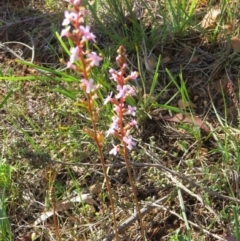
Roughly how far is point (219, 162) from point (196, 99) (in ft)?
1.26

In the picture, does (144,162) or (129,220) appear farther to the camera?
(144,162)

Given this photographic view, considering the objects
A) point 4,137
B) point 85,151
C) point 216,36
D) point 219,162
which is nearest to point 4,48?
point 4,137

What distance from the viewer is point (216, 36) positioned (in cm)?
277

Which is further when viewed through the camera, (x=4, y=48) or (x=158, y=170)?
(x=4, y=48)

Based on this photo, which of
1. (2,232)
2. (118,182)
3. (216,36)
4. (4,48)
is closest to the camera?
(2,232)

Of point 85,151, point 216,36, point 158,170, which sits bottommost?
point 158,170

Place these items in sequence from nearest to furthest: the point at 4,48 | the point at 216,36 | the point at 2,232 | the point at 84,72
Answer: the point at 84,72 < the point at 2,232 < the point at 216,36 < the point at 4,48

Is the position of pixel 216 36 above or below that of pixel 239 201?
above

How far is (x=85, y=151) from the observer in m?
2.40

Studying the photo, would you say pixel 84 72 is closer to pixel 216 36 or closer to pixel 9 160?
pixel 9 160

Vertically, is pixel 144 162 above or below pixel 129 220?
above

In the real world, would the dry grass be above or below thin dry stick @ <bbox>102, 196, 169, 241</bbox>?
above

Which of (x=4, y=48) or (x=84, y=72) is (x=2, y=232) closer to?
(x=84, y=72)

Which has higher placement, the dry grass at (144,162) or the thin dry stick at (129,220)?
the dry grass at (144,162)
